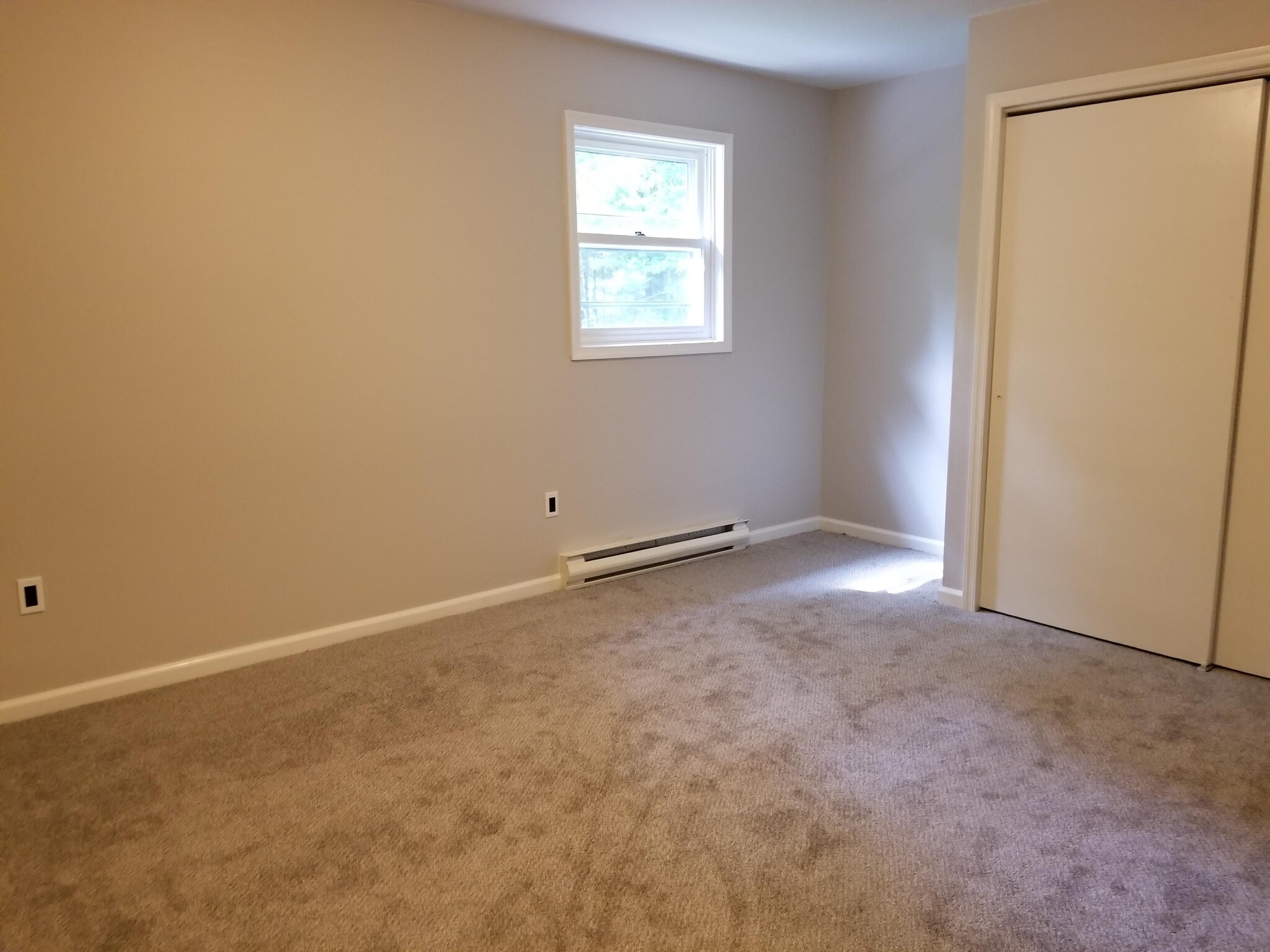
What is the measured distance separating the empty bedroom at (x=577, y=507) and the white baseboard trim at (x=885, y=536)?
1.66 ft

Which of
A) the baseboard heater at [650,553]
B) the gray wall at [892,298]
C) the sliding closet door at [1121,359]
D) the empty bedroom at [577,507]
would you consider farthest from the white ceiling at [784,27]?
the baseboard heater at [650,553]

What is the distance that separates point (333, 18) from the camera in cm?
322

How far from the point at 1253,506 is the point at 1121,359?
0.67 meters

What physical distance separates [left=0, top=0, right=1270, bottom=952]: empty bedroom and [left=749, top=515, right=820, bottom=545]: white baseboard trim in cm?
63

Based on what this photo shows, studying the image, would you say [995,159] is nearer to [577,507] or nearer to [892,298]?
[892,298]

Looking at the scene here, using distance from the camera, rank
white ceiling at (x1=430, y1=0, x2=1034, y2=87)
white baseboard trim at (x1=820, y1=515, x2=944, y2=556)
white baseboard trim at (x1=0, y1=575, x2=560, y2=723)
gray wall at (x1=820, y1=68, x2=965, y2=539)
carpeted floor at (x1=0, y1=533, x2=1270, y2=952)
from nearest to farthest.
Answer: carpeted floor at (x1=0, y1=533, x2=1270, y2=952) < white baseboard trim at (x1=0, y1=575, x2=560, y2=723) < white ceiling at (x1=430, y1=0, x2=1034, y2=87) < gray wall at (x1=820, y1=68, x2=965, y2=539) < white baseboard trim at (x1=820, y1=515, x2=944, y2=556)

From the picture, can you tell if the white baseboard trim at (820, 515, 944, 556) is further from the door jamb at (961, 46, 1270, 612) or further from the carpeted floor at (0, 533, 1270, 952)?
the carpeted floor at (0, 533, 1270, 952)

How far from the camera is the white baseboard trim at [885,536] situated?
4688mm

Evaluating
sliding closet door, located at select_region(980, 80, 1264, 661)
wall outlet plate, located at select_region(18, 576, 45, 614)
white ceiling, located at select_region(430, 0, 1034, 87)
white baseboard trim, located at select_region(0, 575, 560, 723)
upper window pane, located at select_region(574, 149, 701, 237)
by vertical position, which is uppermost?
white ceiling, located at select_region(430, 0, 1034, 87)

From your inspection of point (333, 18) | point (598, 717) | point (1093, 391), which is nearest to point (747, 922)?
point (598, 717)

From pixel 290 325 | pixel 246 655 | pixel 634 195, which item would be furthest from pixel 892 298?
pixel 246 655

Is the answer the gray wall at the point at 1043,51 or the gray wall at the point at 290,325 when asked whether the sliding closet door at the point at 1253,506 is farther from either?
the gray wall at the point at 290,325

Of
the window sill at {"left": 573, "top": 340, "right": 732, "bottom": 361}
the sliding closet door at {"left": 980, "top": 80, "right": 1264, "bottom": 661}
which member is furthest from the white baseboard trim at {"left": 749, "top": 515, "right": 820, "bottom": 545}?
the sliding closet door at {"left": 980, "top": 80, "right": 1264, "bottom": 661}

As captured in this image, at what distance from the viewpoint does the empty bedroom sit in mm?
2100
